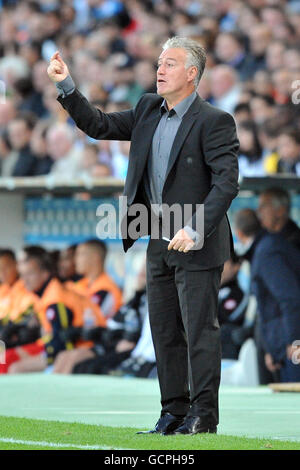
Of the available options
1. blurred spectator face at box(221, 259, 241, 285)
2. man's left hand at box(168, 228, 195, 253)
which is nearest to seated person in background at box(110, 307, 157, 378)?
blurred spectator face at box(221, 259, 241, 285)

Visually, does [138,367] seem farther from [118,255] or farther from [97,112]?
[97,112]

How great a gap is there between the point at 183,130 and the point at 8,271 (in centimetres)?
733

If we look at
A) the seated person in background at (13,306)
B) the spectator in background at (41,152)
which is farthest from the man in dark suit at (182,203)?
the spectator in background at (41,152)

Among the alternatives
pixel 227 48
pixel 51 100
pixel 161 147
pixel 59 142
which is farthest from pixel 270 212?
pixel 51 100

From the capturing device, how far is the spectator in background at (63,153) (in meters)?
15.4

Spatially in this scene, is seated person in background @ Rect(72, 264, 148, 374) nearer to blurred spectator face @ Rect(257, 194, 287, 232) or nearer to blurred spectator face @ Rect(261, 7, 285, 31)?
blurred spectator face @ Rect(257, 194, 287, 232)

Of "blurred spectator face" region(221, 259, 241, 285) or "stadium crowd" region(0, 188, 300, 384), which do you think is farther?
"blurred spectator face" region(221, 259, 241, 285)

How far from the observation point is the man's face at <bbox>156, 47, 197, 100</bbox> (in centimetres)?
677

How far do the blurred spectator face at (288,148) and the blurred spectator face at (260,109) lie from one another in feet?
5.32

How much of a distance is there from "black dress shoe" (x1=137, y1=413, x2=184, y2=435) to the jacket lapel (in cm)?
127

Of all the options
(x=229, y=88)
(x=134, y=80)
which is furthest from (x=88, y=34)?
(x=229, y=88)

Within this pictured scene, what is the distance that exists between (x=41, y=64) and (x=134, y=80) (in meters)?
2.82

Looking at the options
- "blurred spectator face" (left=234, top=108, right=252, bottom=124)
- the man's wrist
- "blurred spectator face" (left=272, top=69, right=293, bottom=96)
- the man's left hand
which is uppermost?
"blurred spectator face" (left=272, top=69, right=293, bottom=96)

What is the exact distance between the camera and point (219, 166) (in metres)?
6.61
